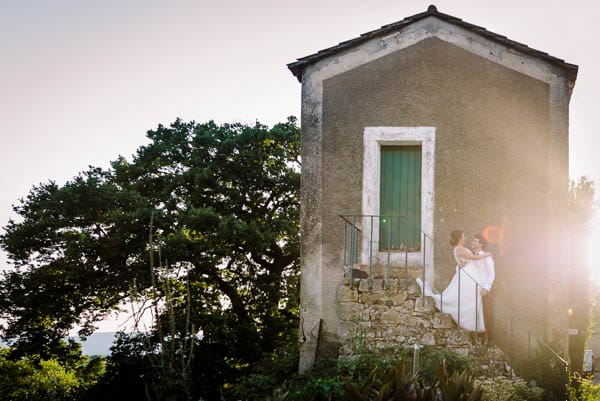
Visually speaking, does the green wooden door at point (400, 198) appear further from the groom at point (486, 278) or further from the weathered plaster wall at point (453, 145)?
the groom at point (486, 278)

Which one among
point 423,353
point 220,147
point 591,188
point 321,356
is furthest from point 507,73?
point 591,188

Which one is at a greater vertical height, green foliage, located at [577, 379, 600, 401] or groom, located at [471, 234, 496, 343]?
groom, located at [471, 234, 496, 343]

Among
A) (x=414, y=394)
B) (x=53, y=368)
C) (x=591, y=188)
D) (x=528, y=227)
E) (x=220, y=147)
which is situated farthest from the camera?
(x=591, y=188)

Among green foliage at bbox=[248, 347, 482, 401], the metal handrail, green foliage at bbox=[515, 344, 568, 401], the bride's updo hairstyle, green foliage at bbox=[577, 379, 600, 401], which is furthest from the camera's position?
the metal handrail

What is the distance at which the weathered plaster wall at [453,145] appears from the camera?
32.3 ft

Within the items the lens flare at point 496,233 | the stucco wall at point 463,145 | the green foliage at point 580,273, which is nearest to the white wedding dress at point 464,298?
the stucco wall at point 463,145

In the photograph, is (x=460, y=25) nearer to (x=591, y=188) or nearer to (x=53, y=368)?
(x=53, y=368)

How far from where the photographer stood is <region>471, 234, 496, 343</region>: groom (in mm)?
9219

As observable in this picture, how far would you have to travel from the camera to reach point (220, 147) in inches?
728

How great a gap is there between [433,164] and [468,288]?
2.06 metres

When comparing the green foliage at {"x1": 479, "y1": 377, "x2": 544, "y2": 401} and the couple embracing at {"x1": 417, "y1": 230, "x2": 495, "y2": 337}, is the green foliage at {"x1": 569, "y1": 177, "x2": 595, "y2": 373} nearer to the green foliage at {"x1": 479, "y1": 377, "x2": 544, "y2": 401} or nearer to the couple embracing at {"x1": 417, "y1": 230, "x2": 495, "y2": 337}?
the couple embracing at {"x1": 417, "y1": 230, "x2": 495, "y2": 337}

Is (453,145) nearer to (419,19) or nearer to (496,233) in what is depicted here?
(496,233)

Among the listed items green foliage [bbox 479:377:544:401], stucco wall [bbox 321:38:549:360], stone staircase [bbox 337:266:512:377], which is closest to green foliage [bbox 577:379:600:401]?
stucco wall [bbox 321:38:549:360]

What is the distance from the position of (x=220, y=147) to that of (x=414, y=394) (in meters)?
13.7
